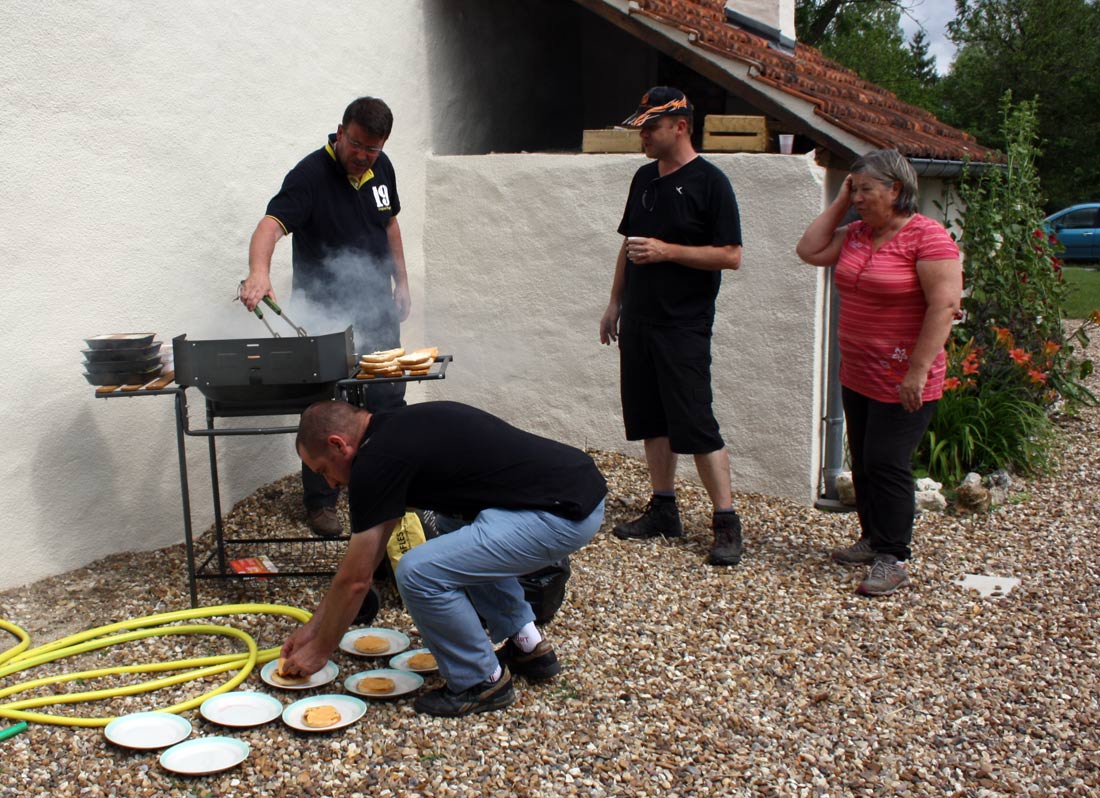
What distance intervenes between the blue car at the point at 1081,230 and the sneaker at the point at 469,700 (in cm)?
2480

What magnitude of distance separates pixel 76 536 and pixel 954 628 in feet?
12.0

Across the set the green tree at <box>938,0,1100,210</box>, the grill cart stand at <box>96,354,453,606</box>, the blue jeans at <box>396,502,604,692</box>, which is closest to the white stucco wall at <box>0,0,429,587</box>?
the grill cart stand at <box>96,354,453,606</box>

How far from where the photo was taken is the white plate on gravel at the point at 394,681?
11.3 ft

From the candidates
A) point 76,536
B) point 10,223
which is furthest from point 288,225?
point 76,536

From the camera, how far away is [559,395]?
257 inches

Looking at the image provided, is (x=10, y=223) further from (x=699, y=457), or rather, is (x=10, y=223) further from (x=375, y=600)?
(x=699, y=457)

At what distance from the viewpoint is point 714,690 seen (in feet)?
12.0

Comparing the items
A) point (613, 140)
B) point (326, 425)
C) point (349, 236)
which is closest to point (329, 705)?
point (326, 425)

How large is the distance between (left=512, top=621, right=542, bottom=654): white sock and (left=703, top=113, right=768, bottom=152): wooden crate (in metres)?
3.31

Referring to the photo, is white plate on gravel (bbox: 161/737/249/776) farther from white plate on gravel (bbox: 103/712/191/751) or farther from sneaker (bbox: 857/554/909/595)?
sneaker (bbox: 857/554/909/595)

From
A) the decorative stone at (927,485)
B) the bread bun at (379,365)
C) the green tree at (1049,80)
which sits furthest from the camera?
the green tree at (1049,80)

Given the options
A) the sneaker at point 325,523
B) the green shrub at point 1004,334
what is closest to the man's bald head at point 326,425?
the sneaker at point 325,523

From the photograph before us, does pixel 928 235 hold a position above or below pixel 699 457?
above

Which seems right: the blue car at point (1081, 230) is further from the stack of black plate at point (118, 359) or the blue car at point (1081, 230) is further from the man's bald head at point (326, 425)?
the man's bald head at point (326, 425)
